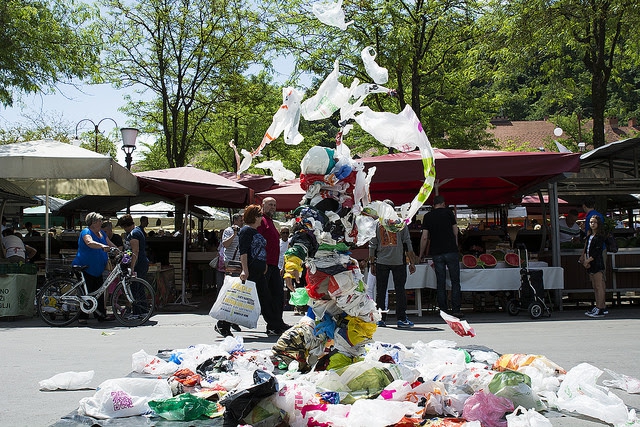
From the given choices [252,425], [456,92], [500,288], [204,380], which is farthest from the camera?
[456,92]

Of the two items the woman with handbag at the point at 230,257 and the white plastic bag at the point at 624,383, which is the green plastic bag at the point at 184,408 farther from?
the woman with handbag at the point at 230,257

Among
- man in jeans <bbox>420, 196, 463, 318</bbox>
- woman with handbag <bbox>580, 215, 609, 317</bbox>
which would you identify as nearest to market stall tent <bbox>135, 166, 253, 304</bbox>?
man in jeans <bbox>420, 196, 463, 318</bbox>

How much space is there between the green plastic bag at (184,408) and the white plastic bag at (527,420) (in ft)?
7.01

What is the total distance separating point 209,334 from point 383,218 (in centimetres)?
482

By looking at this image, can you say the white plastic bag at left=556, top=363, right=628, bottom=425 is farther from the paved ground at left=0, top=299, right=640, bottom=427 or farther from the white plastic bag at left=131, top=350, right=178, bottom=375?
the white plastic bag at left=131, top=350, right=178, bottom=375

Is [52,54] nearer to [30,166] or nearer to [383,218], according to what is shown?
[30,166]

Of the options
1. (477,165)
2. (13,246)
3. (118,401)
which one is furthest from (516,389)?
(13,246)

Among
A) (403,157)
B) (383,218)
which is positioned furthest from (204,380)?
(403,157)

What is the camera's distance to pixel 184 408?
5.01 meters

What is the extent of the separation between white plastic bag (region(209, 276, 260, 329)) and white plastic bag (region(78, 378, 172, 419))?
136 inches

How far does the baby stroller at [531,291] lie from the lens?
11.3 m

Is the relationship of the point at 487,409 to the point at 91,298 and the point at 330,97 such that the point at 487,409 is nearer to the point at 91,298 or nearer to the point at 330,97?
the point at 330,97

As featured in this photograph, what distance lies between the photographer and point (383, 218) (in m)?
6.23

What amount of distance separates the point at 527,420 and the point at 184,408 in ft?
7.99
